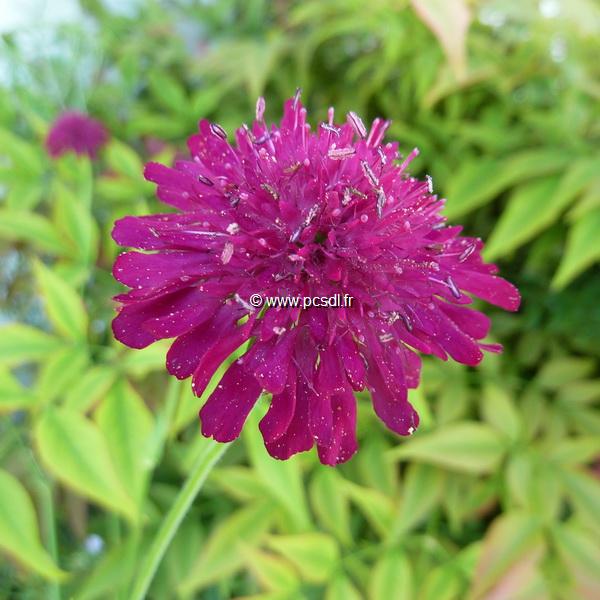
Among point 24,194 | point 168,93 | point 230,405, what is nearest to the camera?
point 230,405

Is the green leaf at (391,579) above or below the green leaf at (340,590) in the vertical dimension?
above

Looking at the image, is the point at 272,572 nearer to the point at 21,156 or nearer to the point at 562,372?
the point at 562,372

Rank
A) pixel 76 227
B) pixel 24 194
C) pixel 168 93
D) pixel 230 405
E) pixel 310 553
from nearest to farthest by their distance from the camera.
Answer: pixel 230 405 → pixel 310 553 → pixel 76 227 → pixel 24 194 → pixel 168 93

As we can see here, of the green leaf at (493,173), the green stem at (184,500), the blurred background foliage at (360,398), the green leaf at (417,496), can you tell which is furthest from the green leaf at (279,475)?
the green leaf at (493,173)

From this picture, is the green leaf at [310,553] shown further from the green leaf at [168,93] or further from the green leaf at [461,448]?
the green leaf at [168,93]

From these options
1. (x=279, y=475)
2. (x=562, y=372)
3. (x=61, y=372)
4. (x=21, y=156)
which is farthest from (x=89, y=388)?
(x=562, y=372)

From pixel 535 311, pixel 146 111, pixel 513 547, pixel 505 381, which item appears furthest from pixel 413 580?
pixel 146 111

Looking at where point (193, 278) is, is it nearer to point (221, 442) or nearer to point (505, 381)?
point (221, 442)

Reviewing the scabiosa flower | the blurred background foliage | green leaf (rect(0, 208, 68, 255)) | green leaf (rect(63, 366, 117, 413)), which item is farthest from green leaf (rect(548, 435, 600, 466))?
green leaf (rect(0, 208, 68, 255))

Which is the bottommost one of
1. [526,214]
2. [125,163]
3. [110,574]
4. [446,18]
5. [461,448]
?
[110,574]
